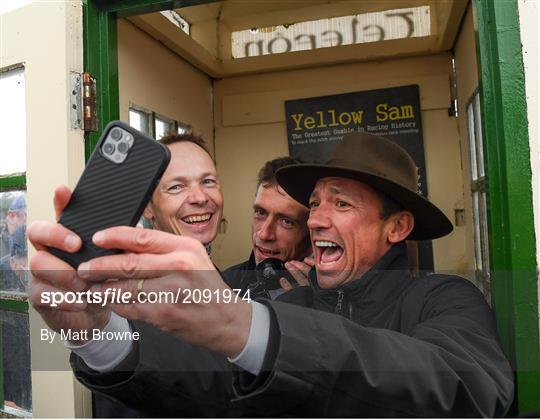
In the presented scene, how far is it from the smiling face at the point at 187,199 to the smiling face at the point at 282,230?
253mm

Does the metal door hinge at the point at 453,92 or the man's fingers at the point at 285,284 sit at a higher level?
the metal door hinge at the point at 453,92

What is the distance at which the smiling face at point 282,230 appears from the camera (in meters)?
1.90

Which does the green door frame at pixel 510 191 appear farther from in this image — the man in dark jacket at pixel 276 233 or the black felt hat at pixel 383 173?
the man in dark jacket at pixel 276 233

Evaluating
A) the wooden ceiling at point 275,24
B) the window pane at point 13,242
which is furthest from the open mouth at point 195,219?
the wooden ceiling at point 275,24

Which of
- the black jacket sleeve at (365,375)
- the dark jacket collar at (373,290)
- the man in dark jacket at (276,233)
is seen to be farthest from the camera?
the man in dark jacket at (276,233)

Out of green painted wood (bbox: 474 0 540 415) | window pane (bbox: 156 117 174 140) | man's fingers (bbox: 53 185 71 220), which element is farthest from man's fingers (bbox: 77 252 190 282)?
window pane (bbox: 156 117 174 140)

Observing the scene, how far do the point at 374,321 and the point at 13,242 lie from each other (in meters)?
1.22

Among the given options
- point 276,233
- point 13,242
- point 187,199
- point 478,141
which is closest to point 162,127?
point 187,199

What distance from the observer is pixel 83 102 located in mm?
1411

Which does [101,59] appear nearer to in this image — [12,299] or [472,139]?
[12,299]

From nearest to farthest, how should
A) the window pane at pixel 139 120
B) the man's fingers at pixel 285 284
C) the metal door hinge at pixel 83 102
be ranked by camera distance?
the metal door hinge at pixel 83 102, the man's fingers at pixel 285 284, the window pane at pixel 139 120

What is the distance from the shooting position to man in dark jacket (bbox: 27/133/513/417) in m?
0.65

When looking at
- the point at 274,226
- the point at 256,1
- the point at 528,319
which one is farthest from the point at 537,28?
the point at 256,1

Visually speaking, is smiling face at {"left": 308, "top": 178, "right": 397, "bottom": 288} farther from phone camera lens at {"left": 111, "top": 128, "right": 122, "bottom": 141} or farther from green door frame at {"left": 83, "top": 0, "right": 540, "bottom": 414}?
phone camera lens at {"left": 111, "top": 128, "right": 122, "bottom": 141}
